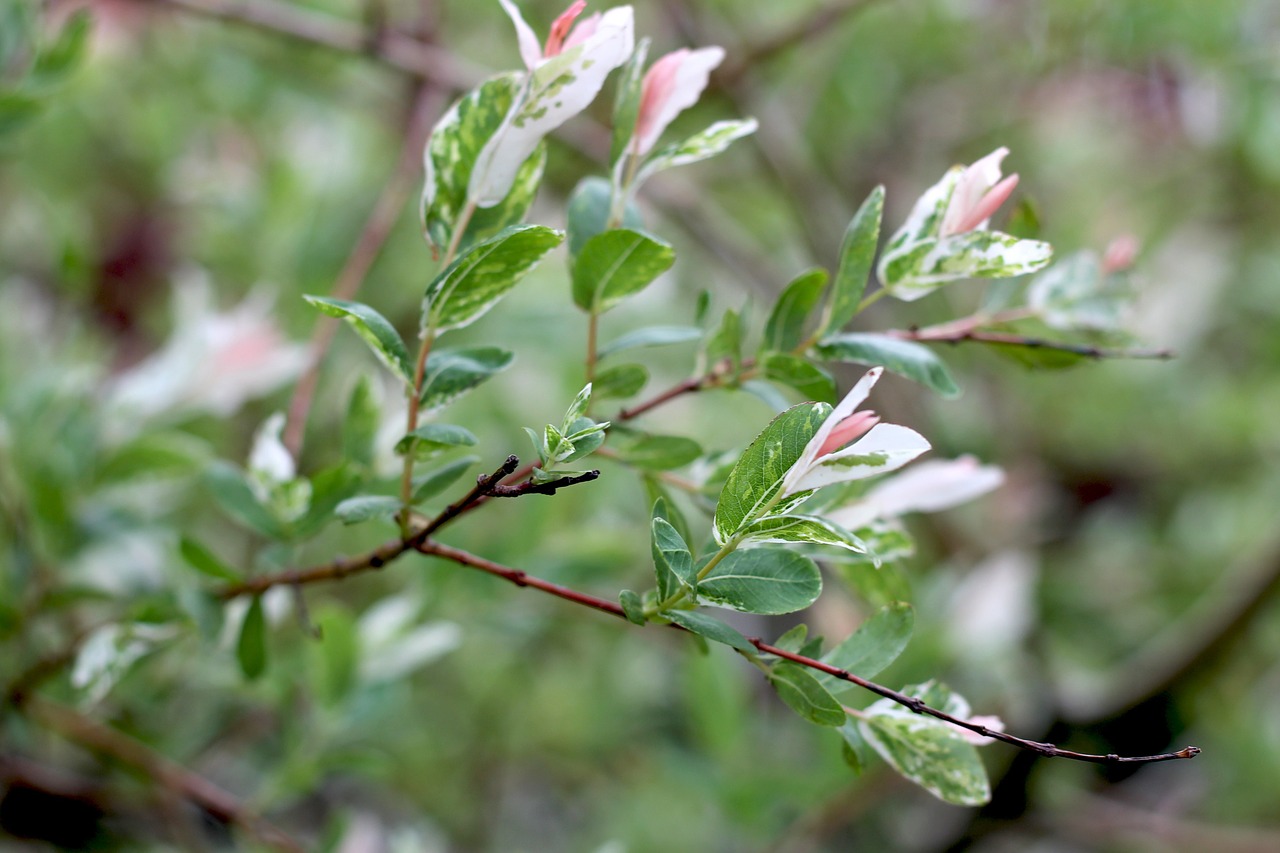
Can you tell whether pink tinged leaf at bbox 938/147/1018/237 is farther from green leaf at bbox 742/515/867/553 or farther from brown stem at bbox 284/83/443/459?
brown stem at bbox 284/83/443/459

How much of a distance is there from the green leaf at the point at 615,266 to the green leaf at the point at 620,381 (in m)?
0.02

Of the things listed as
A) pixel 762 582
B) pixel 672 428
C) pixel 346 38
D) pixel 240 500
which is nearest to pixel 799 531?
pixel 762 582

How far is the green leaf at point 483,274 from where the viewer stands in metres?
0.31

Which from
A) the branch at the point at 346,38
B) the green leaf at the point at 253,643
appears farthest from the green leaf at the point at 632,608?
the branch at the point at 346,38

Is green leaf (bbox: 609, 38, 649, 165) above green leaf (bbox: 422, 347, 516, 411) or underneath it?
above

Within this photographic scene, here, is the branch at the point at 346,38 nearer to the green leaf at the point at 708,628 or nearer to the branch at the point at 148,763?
the branch at the point at 148,763

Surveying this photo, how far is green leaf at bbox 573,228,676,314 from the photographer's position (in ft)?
1.10

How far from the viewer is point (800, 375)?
1.15 feet

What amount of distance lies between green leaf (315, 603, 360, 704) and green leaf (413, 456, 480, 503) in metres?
0.27

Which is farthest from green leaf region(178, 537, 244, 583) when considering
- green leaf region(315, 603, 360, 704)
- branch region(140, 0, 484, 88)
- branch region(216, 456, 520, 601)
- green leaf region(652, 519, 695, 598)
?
branch region(140, 0, 484, 88)

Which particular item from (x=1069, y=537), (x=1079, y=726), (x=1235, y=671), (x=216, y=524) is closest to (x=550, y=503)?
(x=1079, y=726)

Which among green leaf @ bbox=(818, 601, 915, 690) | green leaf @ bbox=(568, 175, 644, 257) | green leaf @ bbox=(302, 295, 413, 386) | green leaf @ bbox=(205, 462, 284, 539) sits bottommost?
green leaf @ bbox=(205, 462, 284, 539)

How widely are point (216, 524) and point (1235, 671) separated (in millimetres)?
1227

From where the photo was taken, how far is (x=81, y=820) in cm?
85
